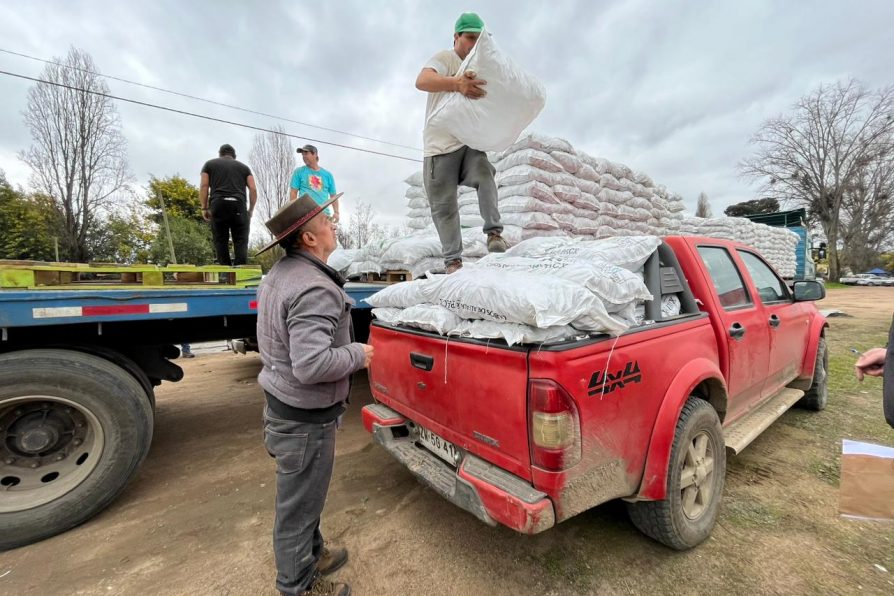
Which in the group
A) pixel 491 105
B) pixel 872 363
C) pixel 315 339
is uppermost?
pixel 491 105

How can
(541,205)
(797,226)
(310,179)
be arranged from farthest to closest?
1. (797,226)
2. (310,179)
3. (541,205)

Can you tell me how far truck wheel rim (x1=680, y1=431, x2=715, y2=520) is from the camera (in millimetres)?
2002

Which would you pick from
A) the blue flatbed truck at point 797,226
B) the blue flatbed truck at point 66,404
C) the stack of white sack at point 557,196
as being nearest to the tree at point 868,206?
the blue flatbed truck at point 797,226

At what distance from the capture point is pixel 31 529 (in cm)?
215

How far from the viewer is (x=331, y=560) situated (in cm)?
192

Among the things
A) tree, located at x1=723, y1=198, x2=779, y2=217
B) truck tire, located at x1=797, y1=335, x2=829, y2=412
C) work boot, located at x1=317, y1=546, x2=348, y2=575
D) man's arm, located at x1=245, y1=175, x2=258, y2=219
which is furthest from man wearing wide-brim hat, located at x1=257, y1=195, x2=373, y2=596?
tree, located at x1=723, y1=198, x2=779, y2=217

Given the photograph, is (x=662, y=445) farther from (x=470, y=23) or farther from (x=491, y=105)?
(x=470, y=23)

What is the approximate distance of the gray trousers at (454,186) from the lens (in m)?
3.31

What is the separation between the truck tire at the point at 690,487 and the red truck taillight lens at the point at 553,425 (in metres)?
0.72

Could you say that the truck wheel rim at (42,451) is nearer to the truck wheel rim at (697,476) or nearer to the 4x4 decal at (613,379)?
the 4x4 decal at (613,379)

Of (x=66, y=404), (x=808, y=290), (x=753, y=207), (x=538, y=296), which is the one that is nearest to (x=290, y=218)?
(x=538, y=296)

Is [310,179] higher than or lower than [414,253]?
higher

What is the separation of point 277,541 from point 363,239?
18033mm

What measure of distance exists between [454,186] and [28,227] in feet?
57.3
